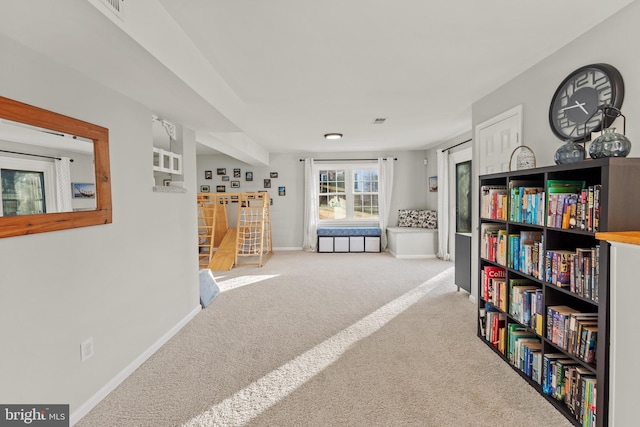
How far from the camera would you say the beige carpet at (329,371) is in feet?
6.46

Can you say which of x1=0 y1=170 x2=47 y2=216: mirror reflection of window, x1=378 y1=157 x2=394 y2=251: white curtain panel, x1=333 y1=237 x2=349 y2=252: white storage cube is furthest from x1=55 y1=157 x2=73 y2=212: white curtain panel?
x1=378 y1=157 x2=394 y2=251: white curtain panel

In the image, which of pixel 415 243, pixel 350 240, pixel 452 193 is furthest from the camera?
pixel 350 240

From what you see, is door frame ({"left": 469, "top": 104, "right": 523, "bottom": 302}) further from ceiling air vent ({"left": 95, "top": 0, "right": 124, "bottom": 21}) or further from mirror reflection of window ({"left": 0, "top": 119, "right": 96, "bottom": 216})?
mirror reflection of window ({"left": 0, "top": 119, "right": 96, "bottom": 216})

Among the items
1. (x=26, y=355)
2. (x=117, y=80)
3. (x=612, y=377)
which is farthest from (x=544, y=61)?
(x=26, y=355)

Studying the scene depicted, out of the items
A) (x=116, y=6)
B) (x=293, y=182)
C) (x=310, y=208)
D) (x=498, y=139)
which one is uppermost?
(x=116, y=6)

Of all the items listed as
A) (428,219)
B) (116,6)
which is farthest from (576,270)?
(428,219)

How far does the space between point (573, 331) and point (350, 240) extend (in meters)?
5.55

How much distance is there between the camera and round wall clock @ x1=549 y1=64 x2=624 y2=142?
202 cm

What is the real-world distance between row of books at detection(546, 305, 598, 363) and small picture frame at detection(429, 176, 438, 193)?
5.03 meters

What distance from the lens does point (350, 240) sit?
742cm

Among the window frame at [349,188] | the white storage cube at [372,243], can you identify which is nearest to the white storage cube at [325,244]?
the window frame at [349,188]

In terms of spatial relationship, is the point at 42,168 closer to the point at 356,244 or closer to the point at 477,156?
the point at 477,156

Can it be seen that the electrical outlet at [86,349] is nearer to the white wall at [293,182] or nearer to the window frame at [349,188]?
the white wall at [293,182]

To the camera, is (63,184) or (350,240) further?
(350,240)
